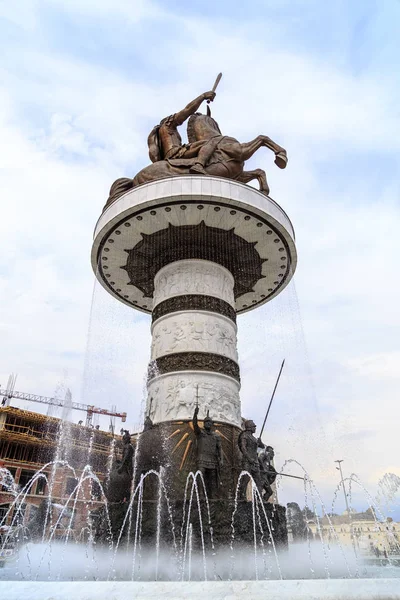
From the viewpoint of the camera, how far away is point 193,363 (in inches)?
391

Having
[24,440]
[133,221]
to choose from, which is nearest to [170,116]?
[133,221]

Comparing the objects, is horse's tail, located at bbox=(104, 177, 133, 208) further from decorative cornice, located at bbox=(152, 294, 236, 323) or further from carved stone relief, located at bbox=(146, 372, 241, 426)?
carved stone relief, located at bbox=(146, 372, 241, 426)

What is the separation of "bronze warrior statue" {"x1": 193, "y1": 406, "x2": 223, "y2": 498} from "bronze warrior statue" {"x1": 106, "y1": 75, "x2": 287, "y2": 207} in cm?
576

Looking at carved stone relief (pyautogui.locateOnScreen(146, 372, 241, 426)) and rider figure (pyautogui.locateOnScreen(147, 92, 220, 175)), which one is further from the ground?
rider figure (pyautogui.locateOnScreen(147, 92, 220, 175))

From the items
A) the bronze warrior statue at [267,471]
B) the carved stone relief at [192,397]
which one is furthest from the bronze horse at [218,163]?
the bronze warrior statue at [267,471]

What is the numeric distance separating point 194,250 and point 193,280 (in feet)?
2.79

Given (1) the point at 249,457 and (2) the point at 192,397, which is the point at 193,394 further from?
(1) the point at 249,457

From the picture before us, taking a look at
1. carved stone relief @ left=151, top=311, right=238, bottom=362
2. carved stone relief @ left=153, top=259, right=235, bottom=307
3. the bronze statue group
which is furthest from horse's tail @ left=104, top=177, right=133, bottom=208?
the bronze statue group

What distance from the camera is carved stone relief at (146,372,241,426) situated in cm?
950

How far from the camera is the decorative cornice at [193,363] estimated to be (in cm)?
992

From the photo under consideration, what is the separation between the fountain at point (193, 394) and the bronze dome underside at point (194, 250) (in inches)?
1.3

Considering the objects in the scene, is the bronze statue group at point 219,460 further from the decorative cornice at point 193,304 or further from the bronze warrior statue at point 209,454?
the decorative cornice at point 193,304

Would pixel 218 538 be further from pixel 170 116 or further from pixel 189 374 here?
pixel 170 116

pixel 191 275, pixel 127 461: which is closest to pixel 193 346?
pixel 191 275
